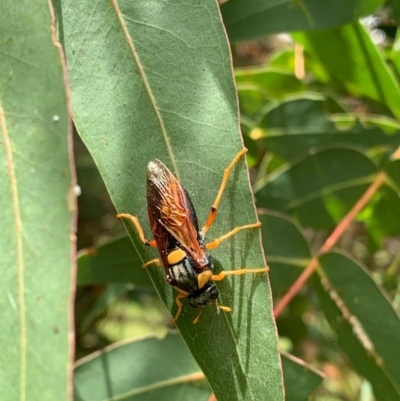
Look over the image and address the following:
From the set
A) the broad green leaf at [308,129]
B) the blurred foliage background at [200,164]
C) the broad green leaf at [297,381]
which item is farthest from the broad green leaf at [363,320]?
the broad green leaf at [308,129]

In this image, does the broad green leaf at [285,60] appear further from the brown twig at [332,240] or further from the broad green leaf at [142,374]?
the broad green leaf at [142,374]

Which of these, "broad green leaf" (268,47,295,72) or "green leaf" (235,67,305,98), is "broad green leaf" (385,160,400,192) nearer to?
"green leaf" (235,67,305,98)

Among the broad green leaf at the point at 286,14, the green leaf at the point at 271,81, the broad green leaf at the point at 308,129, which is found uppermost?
the broad green leaf at the point at 286,14

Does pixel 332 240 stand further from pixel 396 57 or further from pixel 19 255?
pixel 19 255

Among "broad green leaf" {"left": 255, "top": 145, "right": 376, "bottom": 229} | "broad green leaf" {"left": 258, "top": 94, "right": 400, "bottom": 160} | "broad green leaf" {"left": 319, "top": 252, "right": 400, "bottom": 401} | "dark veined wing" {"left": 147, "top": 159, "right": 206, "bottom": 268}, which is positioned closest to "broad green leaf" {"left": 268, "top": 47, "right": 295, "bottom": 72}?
"broad green leaf" {"left": 258, "top": 94, "right": 400, "bottom": 160}

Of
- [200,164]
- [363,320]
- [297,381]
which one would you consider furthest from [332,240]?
[200,164]
